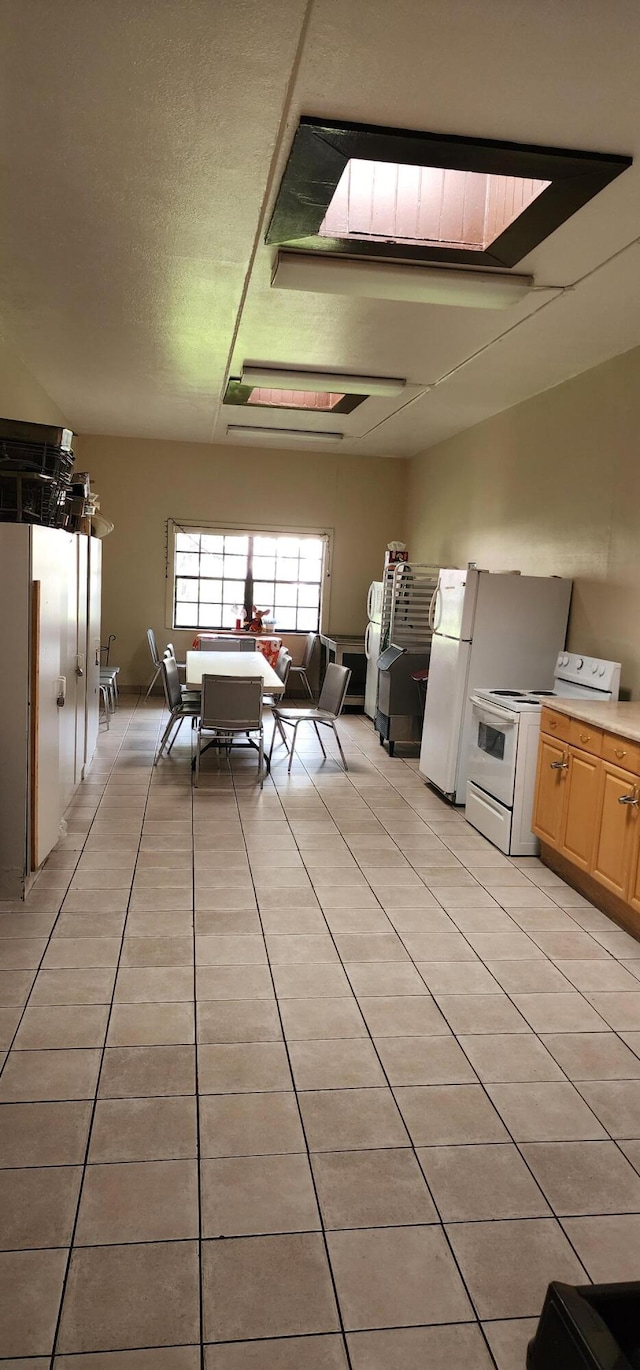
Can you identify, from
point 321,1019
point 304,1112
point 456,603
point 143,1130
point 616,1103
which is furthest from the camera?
point 456,603

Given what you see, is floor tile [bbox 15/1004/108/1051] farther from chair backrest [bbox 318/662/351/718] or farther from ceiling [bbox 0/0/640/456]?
chair backrest [bbox 318/662/351/718]

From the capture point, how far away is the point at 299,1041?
276 centimetres

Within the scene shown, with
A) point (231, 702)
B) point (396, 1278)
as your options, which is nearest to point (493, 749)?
point (231, 702)

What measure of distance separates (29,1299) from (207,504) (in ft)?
27.8

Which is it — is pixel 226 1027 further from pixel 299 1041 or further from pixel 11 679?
pixel 11 679

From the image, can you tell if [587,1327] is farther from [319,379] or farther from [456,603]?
[319,379]

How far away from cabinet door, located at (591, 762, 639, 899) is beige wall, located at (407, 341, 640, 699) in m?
1.03

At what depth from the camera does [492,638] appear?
18.2ft

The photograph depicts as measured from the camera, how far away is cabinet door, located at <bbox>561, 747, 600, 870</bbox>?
3.94 meters

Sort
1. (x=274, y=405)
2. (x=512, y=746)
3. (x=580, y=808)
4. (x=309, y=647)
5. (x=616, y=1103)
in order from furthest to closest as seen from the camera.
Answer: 1. (x=309, y=647)
2. (x=274, y=405)
3. (x=512, y=746)
4. (x=580, y=808)
5. (x=616, y=1103)

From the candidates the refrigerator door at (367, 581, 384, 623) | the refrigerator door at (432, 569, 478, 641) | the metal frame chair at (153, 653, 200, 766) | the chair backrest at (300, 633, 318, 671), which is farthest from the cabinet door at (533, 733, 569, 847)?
the chair backrest at (300, 633, 318, 671)

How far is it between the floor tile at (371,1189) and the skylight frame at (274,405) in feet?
17.2

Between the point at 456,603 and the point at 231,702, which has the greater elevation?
the point at 456,603

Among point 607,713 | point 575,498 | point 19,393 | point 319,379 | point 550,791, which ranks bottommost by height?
point 550,791
